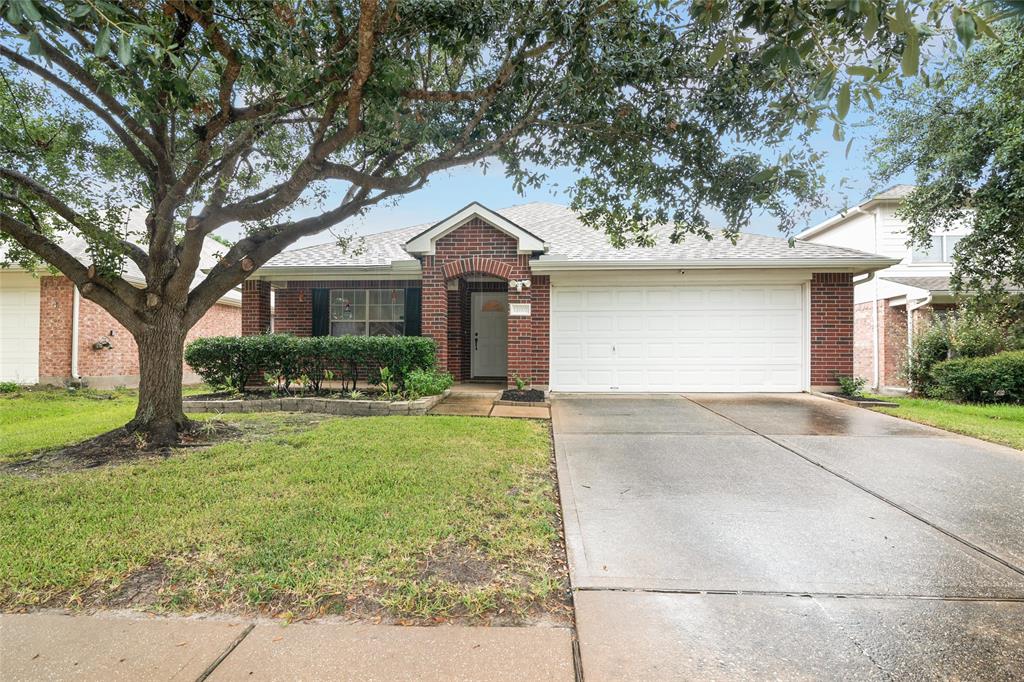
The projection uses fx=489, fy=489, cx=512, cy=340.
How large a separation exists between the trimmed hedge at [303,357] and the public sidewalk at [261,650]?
6370 mm

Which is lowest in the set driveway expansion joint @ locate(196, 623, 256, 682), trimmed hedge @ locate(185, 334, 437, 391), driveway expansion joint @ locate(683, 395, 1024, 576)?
driveway expansion joint @ locate(196, 623, 256, 682)

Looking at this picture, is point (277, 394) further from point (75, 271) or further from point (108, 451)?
point (75, 271)

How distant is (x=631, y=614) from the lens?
2.37m

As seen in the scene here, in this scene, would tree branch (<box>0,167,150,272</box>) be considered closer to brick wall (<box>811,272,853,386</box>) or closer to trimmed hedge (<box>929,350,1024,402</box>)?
brick wall (<box>811,272,853,386</box>)

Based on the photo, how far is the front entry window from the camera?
11.4 metres

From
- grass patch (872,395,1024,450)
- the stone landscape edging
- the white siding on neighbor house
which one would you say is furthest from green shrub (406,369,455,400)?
the white siding on neighbor house

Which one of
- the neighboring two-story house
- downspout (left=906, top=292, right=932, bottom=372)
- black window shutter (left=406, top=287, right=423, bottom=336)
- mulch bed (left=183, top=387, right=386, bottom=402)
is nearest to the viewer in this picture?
mulch bed (left=183, top=387, right=386, bottom=402)

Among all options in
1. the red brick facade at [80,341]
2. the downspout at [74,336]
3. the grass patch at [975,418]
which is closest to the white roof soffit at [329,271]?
the red brick facade at [80,341]

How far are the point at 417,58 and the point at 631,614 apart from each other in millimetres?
5310

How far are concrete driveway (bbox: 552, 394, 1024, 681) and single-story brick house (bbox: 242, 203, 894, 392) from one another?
4659mm

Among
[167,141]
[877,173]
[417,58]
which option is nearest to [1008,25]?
[877,173]

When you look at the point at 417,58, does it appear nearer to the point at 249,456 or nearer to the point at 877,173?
the point at 249,456

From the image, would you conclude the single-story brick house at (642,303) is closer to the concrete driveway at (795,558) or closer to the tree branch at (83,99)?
the tree branch at (83,99)

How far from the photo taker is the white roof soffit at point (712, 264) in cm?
978
